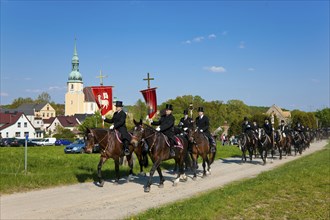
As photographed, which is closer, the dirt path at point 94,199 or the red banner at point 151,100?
the dirt path at point 94,199

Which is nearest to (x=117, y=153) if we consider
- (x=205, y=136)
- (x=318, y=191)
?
(x=205, y=136)

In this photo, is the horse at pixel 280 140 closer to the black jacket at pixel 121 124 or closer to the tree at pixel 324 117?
the black jacket at pixel 121 124

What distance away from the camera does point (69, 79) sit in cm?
13100

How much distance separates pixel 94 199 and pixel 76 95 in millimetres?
122101

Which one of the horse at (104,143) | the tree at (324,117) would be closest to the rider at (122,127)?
the horse at (104,143)

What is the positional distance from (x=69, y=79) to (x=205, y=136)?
12121cm

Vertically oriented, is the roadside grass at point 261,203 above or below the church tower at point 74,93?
below

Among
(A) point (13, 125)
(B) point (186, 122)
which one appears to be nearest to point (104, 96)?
(B) point (186, 122)

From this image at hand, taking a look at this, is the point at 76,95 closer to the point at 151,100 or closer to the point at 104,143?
the point at 151,100

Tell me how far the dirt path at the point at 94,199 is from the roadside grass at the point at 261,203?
105 cm

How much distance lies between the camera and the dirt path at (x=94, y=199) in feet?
29.7

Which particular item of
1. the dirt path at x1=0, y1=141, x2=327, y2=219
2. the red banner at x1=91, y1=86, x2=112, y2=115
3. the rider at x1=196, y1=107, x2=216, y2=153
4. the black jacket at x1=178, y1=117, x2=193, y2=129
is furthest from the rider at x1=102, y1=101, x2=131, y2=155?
the rider at x1=196, y1=107, x2=216, y2=153

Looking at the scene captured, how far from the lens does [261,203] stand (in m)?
10.1

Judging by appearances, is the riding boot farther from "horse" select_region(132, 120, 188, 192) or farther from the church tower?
the church tower
